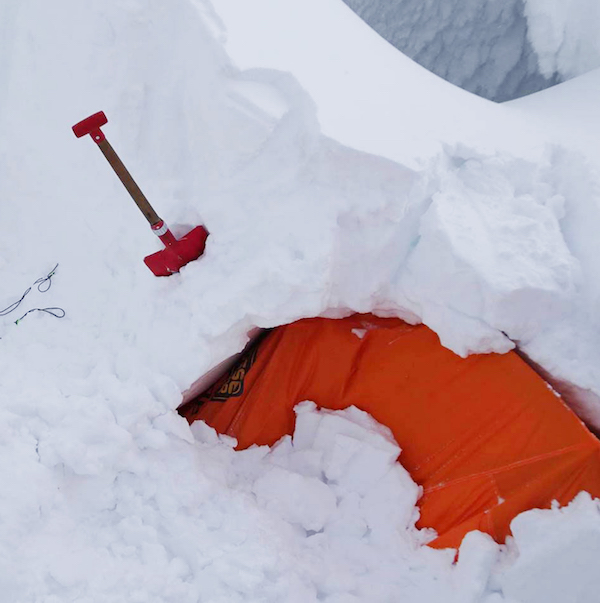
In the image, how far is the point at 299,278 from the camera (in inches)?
51.8

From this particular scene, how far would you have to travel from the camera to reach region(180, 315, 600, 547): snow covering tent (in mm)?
1339

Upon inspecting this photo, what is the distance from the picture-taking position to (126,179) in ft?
4.29

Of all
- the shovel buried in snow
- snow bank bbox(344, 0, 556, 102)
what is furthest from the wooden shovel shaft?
snow bank bbox(344, 0, 556, 102)

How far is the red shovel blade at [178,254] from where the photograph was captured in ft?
4.58

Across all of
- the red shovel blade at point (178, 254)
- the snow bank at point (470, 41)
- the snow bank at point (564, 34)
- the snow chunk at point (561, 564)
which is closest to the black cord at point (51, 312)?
the red shovel blade at point (178, 254)

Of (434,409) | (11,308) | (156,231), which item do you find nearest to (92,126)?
(156,231)

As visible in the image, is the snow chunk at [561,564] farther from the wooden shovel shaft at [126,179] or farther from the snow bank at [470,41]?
the snow bank at [470,41]

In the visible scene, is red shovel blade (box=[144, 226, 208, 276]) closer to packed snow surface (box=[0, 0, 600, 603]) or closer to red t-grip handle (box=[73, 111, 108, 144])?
packed snow surface (box=[0, 0, 600, 603])

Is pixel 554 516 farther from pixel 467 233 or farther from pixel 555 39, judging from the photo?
pixel 555 39

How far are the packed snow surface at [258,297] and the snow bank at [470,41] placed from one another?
1.25m

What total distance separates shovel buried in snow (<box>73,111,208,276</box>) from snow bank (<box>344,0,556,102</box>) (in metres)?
1.87

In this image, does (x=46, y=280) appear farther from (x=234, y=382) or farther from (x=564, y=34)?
(x=564, y=34)

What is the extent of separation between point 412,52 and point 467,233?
1.83m

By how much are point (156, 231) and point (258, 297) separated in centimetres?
28
